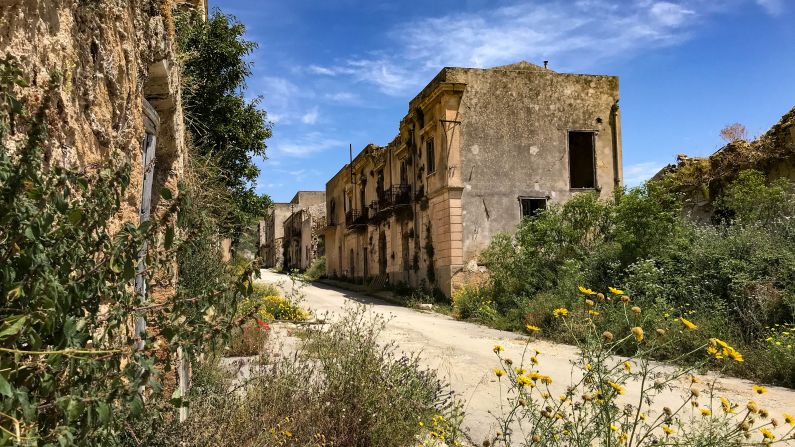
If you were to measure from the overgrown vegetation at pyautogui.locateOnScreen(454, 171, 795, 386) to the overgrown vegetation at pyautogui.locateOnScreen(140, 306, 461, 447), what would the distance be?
4764 millimetres

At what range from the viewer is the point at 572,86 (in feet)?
62.0

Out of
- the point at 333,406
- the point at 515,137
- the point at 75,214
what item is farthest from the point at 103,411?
the point at 515,137

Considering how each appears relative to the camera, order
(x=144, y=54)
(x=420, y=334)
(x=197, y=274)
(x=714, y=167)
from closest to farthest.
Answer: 1. (x=144, y=54)
2. (x=197, y=274)
3. (x=420, y=334)
4. (x=714, y=167)

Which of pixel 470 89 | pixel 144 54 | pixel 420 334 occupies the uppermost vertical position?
pixel 470 89

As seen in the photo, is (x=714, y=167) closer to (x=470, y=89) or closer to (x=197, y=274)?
(x=470, y=89)

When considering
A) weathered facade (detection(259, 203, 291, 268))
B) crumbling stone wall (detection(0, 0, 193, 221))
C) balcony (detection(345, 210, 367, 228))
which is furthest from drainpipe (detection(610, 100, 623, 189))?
weathered facade (detection(259, 203, 291, 268))

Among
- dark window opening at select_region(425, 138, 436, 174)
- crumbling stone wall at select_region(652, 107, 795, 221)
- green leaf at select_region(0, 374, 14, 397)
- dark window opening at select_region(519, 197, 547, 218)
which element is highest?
dark window opening at select_region(425, 138, 436, 174)

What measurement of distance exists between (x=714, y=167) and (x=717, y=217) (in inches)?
71.3

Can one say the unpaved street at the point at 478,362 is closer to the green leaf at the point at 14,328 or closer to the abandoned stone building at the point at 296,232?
the green leaf at the point at 14,328

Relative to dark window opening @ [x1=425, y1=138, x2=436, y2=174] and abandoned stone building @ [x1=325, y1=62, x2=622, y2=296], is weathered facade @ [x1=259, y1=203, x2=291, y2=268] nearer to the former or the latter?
dark window opening @ [x1=425, y1=138, x2=436, y2=174]

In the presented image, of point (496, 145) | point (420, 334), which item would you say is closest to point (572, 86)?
point (496, 145)

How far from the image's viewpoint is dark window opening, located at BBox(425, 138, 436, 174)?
63.4 feet

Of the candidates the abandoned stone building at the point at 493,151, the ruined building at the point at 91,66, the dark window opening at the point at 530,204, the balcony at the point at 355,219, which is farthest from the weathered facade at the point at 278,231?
the ruined building at the point at 91,66

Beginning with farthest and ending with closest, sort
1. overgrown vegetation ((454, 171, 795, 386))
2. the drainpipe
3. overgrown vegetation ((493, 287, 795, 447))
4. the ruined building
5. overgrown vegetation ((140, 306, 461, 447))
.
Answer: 1. the drainpipe
2. overgrown vegetation ((454, 171, 795, 386))
3. overgrown vegetation ((140, 306, 461, 447))
4. overgrown vegetation ((493, 287, 795, 447))
5. the ruined building
